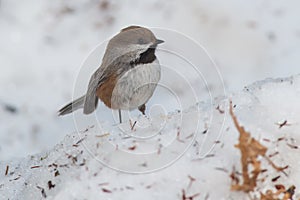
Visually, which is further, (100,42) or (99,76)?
(100,42)

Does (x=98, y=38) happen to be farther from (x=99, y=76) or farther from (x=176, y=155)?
(x=176, y=155)

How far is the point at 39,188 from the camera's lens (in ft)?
5.63

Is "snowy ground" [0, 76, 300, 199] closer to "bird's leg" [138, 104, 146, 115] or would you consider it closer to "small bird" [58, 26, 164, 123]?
"small bird" [58, 26, 164, 123]

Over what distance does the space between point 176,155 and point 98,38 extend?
84.0 inches

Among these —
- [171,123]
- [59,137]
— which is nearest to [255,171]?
[171,123]

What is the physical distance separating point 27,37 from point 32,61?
0.56 ft

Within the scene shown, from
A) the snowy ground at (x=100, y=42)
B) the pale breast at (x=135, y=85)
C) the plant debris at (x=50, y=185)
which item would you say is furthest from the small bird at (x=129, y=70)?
the plant debris at (x=50, y=185)

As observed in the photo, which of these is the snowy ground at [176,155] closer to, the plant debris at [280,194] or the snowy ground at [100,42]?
the plant debris at [280,194]

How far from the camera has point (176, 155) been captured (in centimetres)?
157

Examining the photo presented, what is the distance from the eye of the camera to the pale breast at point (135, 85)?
7.82ft

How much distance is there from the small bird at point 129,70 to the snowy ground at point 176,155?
598mm

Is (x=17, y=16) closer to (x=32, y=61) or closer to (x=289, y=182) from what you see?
(x=32, y=61)

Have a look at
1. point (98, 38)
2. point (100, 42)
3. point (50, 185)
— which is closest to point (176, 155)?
point (50, 185)

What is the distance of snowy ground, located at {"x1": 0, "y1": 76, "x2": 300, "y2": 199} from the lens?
1.53 meters
